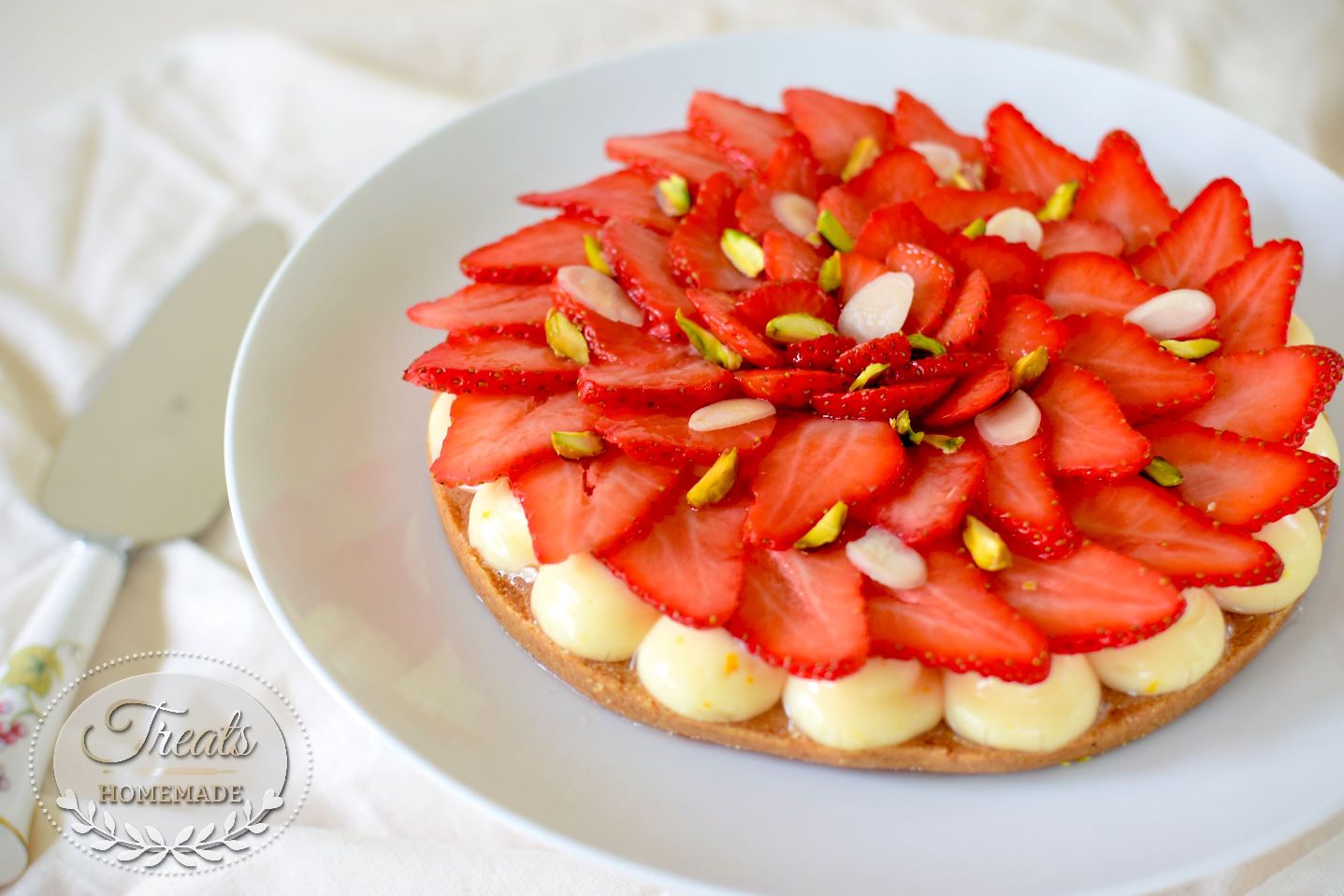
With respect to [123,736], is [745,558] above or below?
above

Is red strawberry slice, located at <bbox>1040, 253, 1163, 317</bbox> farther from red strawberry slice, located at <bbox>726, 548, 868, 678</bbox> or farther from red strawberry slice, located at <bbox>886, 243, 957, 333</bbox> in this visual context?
red strawberry slice, located at <bbox>726, 548, 868, 678</bbox>

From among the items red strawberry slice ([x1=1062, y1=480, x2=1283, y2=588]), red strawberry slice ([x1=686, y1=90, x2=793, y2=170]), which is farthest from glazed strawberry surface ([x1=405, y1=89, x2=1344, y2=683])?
red strawberry slice ([x1=686, y1=90, x2=793, y2=170])

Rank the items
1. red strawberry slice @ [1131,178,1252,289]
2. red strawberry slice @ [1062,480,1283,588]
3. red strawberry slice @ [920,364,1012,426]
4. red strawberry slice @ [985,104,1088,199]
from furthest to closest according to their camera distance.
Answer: red strawberry slice @ [985,104,1088,199] < red strawberry slice @ [1131,178,1252,289] < red strawberry slice @ [920,364,1012,426] < red strawberry slice @ [1062,480,1283,588]

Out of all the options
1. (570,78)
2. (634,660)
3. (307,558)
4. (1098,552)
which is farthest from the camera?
(570,78)

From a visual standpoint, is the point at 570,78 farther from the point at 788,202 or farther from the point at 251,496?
the point at 251,496

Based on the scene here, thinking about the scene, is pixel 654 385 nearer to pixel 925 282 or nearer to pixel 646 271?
pixel 646 271

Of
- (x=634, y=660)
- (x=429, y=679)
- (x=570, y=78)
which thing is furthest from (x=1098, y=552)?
(x=570, y=78)

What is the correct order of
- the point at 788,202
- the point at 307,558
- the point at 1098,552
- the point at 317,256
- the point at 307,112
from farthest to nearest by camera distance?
the point at 307,112
the point at 317,256
the point at 788,202
the point at 307,558
the point at 1098,552
